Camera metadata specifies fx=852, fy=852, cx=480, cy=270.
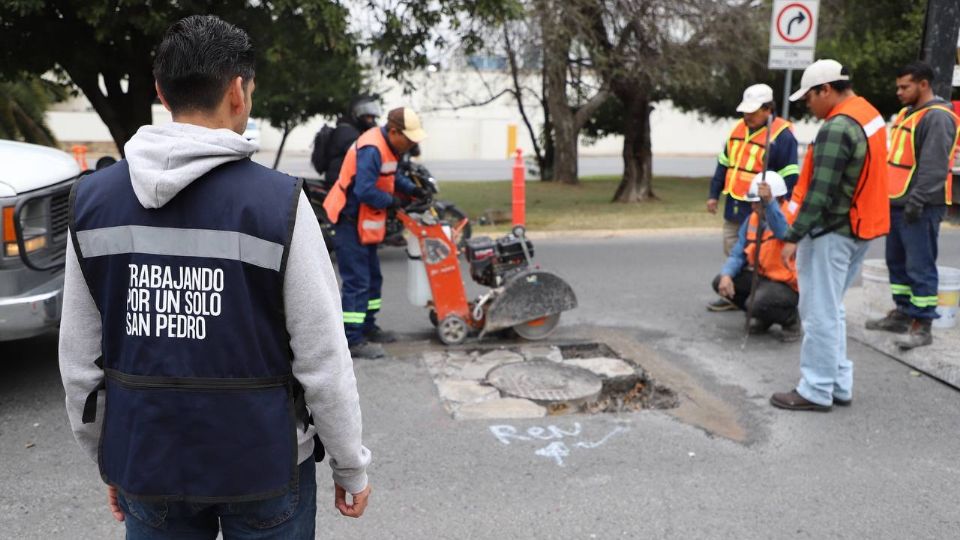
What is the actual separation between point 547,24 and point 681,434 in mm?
Result: 10424

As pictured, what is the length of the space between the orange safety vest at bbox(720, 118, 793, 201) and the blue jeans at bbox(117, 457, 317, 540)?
5884 mm

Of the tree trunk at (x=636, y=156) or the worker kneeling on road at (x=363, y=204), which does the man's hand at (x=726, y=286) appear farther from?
the tree trunk at (x=636, y=156)

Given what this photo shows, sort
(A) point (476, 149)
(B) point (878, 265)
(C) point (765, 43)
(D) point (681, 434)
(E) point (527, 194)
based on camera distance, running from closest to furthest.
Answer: (D) point (681, 434)
(B) point (878, 265)
(C) point (765, 43)
(E) point (527, 194)
(A) point (476, 149)

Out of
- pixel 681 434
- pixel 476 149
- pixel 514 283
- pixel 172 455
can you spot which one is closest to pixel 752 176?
pixel 514 283

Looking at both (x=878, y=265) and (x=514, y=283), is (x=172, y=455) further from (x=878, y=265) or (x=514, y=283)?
(x=878, y=265)

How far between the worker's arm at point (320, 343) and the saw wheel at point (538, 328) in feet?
14.4

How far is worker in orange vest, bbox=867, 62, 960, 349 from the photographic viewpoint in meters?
5.94

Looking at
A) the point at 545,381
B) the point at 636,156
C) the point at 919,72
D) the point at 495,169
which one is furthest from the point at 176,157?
the point at 495,169

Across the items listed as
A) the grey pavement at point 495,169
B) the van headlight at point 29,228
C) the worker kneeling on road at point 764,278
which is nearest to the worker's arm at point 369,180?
the van headlight at point 29,228

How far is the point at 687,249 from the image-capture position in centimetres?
1079

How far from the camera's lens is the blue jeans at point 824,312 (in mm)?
4867

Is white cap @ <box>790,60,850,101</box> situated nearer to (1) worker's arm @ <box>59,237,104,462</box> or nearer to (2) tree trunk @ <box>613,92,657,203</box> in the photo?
(1) worker's arm @ <box>59,237,104,462</box>

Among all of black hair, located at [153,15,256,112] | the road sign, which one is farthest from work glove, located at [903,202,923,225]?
black hair, located at [153,15,256,112]

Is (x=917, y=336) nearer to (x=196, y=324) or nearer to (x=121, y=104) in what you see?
Result: (x=196, y=324)
